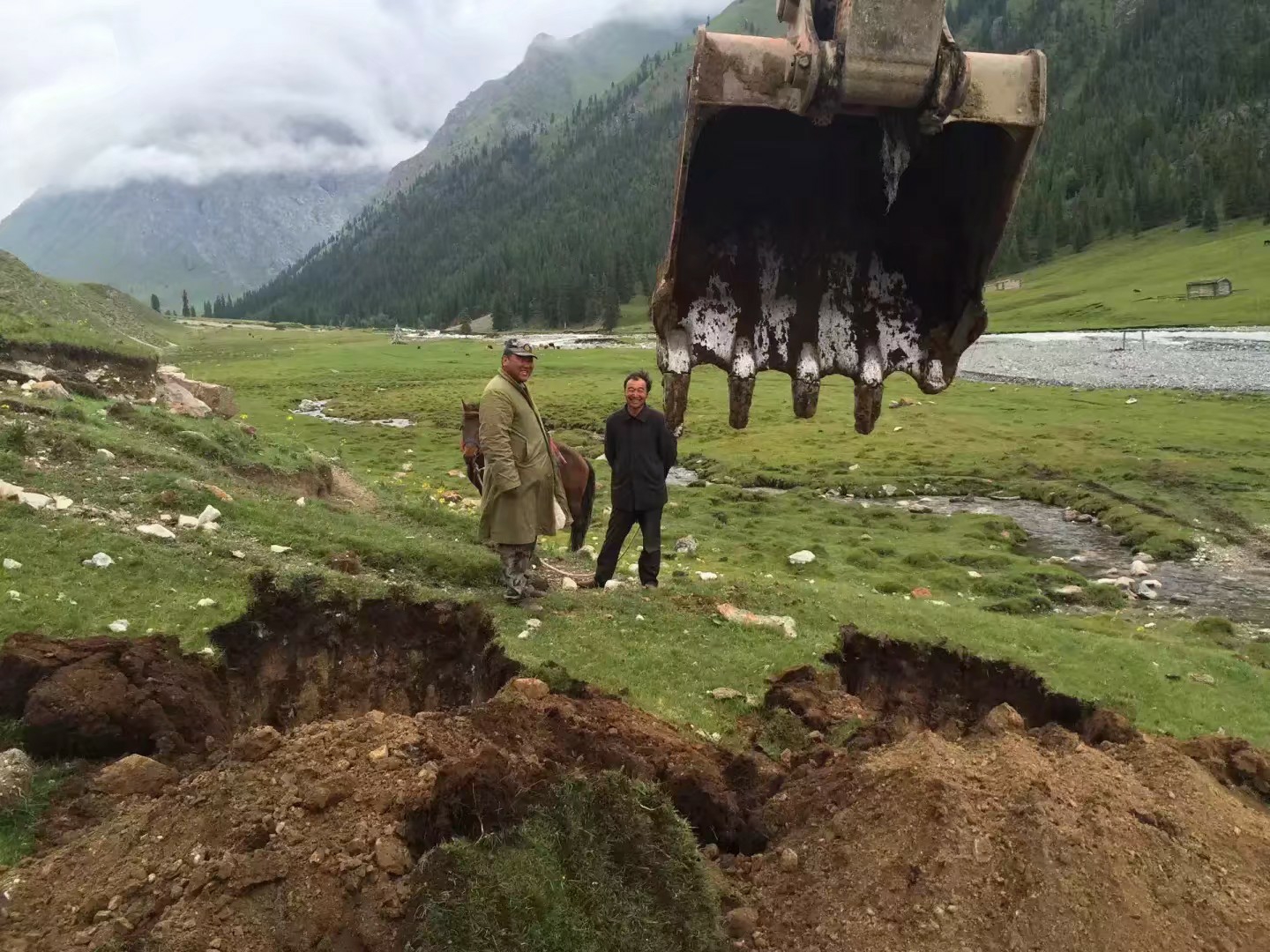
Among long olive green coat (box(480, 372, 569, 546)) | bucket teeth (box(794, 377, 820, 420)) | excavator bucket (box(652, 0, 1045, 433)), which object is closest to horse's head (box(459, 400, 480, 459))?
long olive green coat (box(480, 372, 569, 546))

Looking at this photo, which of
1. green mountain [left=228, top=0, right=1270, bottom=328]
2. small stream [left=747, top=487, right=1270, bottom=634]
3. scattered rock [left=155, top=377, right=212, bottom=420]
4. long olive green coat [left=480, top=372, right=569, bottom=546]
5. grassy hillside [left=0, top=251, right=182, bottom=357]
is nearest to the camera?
long olive green coat [left=480, top=372, right=569, bottom=546]

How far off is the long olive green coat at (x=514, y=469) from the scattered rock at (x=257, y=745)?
3.66 meters

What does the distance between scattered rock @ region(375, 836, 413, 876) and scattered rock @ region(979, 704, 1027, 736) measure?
372 cm

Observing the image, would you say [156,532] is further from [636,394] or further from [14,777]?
[636,394]

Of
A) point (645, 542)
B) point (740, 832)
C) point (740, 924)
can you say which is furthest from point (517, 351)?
point (740, 924)

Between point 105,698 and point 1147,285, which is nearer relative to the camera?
point 105,698

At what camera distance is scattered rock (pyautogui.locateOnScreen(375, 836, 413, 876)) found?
3.86 m

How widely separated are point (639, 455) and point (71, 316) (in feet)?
149

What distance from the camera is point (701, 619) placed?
339 inches

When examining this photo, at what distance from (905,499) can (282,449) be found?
47.8ft

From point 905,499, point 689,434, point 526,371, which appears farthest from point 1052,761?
point 689,434

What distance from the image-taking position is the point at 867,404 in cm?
523

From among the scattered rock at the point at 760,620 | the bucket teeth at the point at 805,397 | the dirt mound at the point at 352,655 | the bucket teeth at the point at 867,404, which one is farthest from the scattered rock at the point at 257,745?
the scattered rock at the point at 760,620

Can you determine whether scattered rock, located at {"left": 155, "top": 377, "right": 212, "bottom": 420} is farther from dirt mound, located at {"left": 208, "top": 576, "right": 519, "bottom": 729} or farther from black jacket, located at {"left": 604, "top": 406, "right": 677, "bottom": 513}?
black jacket, located at {"left": 604, "top": 406, "right": 677, "bottom": 513}
